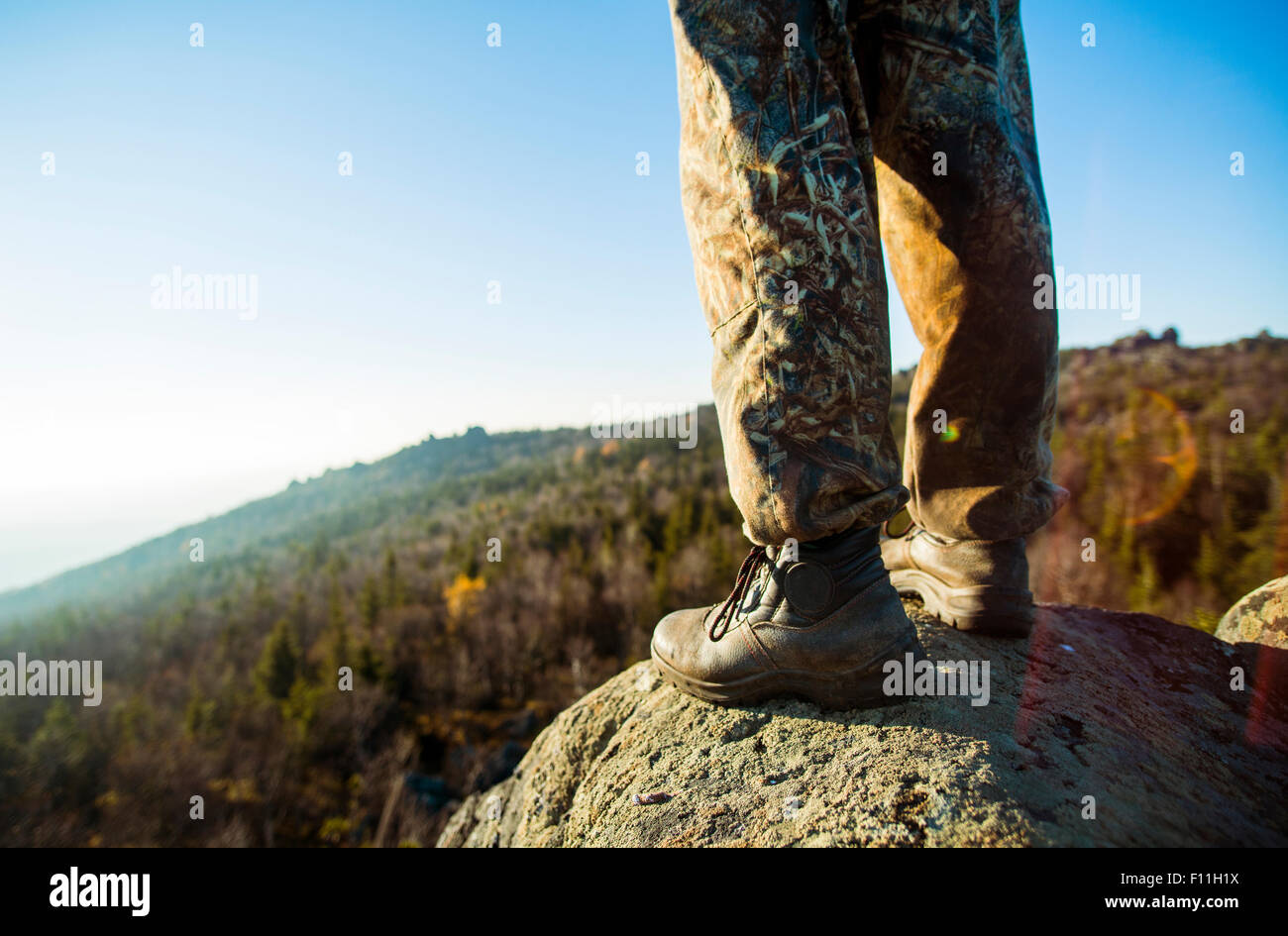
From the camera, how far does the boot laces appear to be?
1708mm

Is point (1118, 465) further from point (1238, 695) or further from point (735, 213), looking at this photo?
point (735, 213)

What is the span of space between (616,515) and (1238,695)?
7565 cm

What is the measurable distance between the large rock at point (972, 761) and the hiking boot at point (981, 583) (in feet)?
0.26

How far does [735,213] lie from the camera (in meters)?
1.43

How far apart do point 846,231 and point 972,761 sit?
47.8 inches

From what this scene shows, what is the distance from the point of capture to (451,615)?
64.7m

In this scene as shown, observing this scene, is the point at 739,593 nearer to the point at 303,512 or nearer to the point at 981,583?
the point at 981,583

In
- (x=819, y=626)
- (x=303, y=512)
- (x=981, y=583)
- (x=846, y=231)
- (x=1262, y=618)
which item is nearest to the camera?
(x=846, y=231)

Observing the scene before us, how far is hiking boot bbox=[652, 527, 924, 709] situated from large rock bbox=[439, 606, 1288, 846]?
94 millimetres
